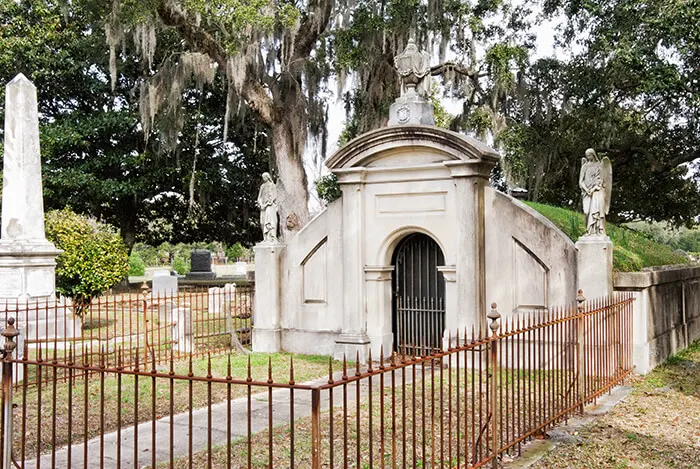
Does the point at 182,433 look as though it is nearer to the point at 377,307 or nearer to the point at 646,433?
the point at 646,433

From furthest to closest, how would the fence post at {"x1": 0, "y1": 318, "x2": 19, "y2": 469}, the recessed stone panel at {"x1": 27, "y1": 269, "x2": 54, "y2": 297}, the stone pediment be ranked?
the recessed stone panel at {"x1": 27, "y1": 269, "x2": 54, "y2": 297} < the stone pediment < the fence post at {"x1": 0, "y1": 318, "x2": 19, "y2": 469}

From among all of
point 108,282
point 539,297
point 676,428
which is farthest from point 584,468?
point 108,282

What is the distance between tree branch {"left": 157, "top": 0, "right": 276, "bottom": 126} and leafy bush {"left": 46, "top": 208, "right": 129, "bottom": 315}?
20.1 ft

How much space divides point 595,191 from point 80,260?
13.0m

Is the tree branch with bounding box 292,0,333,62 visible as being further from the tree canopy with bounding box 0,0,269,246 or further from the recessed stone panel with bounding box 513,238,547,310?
the recessed stone panel with bounding box 513,238,547,310

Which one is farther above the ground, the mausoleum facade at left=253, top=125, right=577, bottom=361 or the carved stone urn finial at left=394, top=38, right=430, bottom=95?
the carved stone urn finial at left=394, top=38, right=430, bottom=95

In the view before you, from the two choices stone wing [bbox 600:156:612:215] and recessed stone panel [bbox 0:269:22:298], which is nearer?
stone wing [bbox 600:156:612:215]

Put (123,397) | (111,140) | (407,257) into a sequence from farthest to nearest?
(111,140)
(407,257)
(123,397)

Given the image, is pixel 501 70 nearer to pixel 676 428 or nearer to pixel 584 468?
pixel 676 428

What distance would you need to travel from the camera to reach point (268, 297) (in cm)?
1325

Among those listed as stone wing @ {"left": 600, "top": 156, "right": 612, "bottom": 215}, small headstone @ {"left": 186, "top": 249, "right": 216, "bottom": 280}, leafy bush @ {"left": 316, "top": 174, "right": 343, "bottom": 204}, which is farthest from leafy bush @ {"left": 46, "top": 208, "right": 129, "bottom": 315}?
small headstone @ {"left": 186, "top": 249, "right": 216, "bottom": 280}

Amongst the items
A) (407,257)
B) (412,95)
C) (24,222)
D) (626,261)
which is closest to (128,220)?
(24,222)

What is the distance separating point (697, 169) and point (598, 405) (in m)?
18.1

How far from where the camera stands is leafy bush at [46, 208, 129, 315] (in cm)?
1772
